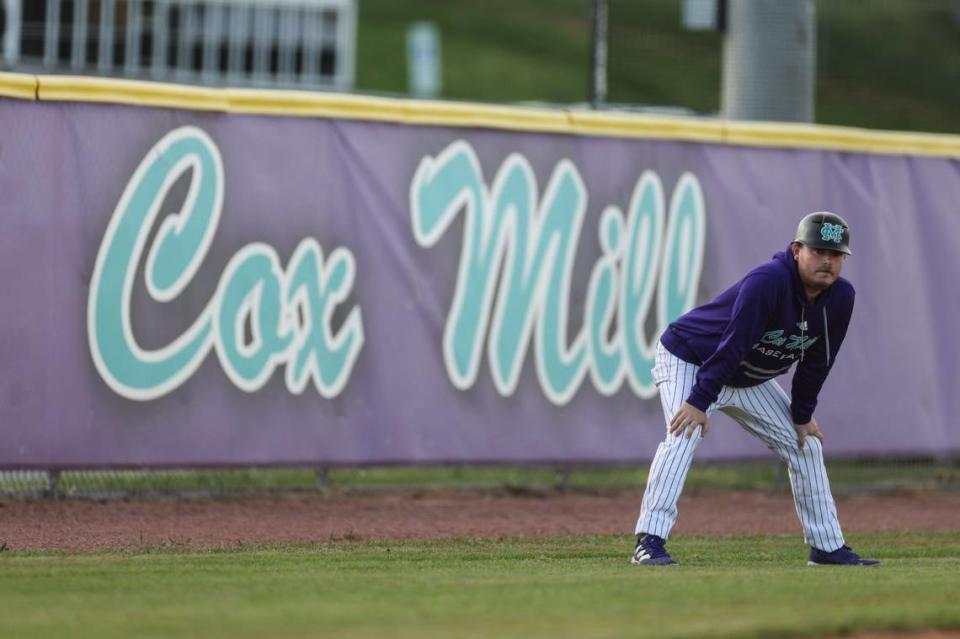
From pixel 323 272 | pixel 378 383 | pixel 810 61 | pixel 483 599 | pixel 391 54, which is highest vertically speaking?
pixel 391 54

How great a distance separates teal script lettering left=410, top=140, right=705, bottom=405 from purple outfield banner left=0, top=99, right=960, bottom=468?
16 mm

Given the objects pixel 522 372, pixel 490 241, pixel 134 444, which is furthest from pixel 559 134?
pixel 134 444

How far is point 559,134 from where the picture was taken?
37.0 feet

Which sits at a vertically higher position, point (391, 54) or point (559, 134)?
point (391, 54)

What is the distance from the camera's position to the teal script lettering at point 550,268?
10922 mm

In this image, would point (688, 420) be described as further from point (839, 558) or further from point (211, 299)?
point (211, 299)

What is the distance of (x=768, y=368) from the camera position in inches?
305

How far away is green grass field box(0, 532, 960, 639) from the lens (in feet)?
18.9

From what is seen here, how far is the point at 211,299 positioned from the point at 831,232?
4270 mm

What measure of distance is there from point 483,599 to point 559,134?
213 inches

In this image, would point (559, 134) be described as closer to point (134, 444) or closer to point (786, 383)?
point (786, 383)

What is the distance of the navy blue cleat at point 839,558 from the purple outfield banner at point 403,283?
3371 millimetres

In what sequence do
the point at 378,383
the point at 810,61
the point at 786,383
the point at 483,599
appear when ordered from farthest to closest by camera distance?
the point at 810,61, the point at 786,383, the point at 378,383, the point at 483,599

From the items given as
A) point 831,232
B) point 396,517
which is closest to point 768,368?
point 831,232
